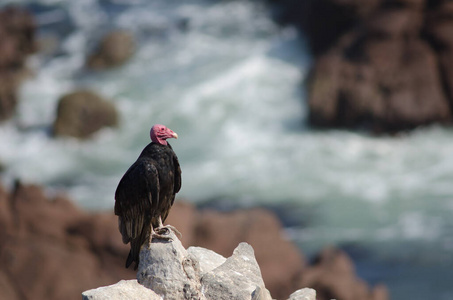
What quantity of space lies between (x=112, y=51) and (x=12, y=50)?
13.7 feet

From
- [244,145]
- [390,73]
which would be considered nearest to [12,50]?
[244,145]

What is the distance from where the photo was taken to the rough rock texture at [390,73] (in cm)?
2458

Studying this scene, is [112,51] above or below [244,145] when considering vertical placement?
above

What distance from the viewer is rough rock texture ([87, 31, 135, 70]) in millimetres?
32281

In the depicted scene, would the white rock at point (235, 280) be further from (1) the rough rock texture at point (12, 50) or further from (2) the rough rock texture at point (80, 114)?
(1) the rough rock texture at point (12, 50)

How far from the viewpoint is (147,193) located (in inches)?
252

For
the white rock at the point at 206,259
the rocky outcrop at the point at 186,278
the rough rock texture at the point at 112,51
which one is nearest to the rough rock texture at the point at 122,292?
the rocky outcrop at the point at 186,278

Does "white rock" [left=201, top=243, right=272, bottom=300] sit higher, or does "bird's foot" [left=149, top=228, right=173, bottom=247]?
"bird's foot" [left=149, top=228, right=173, bottom=247]

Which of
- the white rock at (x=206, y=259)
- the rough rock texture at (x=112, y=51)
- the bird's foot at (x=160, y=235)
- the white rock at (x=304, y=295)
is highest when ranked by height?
the bird's foot at (x=160, y=235)

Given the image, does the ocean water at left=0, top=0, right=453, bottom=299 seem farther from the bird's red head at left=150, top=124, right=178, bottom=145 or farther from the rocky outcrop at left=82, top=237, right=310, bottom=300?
the bird's red head at left=150, top=124, right=178, bottom=145

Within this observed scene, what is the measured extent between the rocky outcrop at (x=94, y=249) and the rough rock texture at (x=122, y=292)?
24.0 ft

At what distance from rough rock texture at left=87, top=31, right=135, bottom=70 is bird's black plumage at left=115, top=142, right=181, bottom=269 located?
26.2 meters

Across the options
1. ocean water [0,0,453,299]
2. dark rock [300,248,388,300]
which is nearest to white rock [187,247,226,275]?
dark rock [300,248,388,300]

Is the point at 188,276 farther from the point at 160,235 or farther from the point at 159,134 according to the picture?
the point at 159,134
